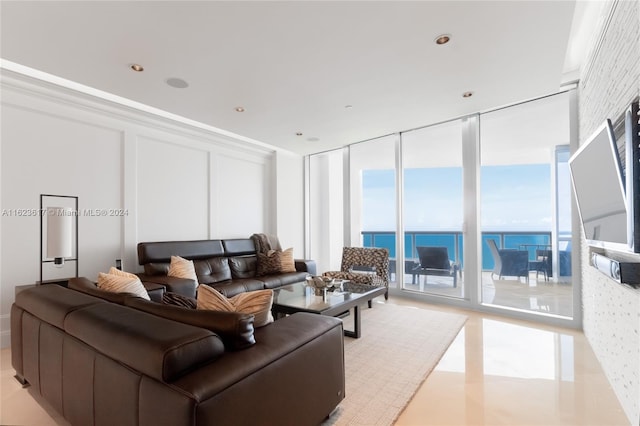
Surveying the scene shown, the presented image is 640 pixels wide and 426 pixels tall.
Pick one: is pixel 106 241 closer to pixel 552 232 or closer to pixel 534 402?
pixel 534 402

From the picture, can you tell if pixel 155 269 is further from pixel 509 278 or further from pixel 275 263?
pixel 509 278

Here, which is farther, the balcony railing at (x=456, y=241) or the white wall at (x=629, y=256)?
the balcony railing at (x=456, y=241)

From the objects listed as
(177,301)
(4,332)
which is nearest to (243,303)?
(177,301)

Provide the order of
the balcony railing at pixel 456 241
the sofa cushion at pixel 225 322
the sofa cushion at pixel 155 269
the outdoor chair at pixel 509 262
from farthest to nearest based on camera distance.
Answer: the outdoor chair at pixel 509 262, the balcony railing at pixel 456 241, the sofa cushion at pixel 155 269, the sofa cushion at pixel 225 322

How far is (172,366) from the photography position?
45.2 inches

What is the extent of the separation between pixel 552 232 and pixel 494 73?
7.18 feet

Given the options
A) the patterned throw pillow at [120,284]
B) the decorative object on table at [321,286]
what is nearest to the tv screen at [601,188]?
the decorative object on table at [321,286]

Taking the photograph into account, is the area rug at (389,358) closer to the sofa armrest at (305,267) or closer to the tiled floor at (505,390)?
the tiled floor at (505,390)

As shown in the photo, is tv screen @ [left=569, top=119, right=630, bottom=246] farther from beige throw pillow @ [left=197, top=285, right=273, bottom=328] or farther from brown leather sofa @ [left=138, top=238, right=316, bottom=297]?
brown leather sofa @ [left=138, top=238, right=316, bottom=297]

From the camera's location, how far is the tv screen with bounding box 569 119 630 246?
5.66ft

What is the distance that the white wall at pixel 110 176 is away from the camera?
3143mm

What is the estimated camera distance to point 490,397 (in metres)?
2.21

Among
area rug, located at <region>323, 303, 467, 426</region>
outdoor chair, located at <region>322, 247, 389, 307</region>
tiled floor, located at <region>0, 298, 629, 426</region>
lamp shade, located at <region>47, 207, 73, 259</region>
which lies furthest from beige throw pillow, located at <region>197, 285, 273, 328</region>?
outdoor chair, located at <region>322, 247, 389, 307</region>

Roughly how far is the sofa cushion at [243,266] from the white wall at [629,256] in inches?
167
